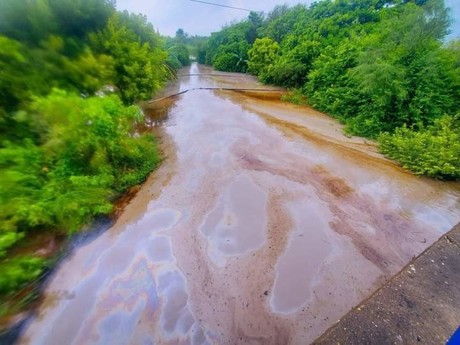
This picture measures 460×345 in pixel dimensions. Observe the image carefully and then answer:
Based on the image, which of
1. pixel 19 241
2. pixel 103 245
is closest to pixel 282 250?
pixel 103 245

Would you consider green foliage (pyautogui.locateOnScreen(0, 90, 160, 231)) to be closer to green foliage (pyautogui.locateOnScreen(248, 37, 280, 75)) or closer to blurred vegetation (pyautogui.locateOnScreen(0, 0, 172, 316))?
blurred vegetation (pyautogui.locateOnScreen(0, 0, 172, 316))

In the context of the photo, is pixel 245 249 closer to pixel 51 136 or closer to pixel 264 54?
pixel 51 136

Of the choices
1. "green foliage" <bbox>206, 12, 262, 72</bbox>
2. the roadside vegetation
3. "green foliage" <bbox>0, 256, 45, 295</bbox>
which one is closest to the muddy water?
"green foliage" <bbox>0, 256, 45, 295</bbox>

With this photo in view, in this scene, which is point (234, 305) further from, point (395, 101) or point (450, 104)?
point (450, 104)

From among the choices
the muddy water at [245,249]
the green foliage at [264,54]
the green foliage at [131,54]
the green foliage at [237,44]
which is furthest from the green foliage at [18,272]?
the green foliage at [237,44]

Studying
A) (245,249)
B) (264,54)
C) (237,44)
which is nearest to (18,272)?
(245,249)

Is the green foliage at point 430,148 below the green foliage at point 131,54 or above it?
below

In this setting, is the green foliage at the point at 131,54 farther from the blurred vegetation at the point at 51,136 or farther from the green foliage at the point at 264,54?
the green foliage at the point at 264,54
